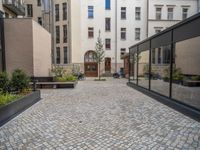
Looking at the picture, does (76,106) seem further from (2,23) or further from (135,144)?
(2,23)

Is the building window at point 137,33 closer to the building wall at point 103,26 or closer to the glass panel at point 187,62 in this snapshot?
the building wall at point 103,26

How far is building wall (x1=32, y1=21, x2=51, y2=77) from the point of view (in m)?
13.5

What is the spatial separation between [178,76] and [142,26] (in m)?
14.3

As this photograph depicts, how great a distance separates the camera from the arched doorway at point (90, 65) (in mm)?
26891

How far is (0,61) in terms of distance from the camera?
1262 centimetres

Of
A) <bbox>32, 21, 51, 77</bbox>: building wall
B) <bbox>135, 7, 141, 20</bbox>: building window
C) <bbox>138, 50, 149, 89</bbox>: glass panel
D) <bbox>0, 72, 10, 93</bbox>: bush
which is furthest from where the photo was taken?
<bbox>135, 7, 141, 20</bbox>: building window

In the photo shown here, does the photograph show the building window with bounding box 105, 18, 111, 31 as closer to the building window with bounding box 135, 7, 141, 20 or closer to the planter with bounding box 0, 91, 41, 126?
the building window with bounding box 135, 7, 141, 20

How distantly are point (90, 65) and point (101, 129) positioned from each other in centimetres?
2258

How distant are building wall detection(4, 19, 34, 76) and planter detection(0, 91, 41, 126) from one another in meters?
5.46

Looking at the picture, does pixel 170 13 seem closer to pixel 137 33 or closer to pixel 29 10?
pixel 137 33

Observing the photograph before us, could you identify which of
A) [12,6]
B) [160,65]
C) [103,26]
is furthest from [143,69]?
[103,26]

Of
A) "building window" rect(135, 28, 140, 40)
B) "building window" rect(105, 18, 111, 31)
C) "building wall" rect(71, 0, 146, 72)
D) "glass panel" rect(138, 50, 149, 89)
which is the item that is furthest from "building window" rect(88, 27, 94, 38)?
"glass panel" rect(138, 50, 149, 89)

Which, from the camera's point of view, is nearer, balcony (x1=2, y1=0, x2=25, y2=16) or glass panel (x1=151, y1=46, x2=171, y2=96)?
glass panel (x1=151, y1=46, x2=171, y2=96)

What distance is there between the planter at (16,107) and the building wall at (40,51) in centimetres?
585
